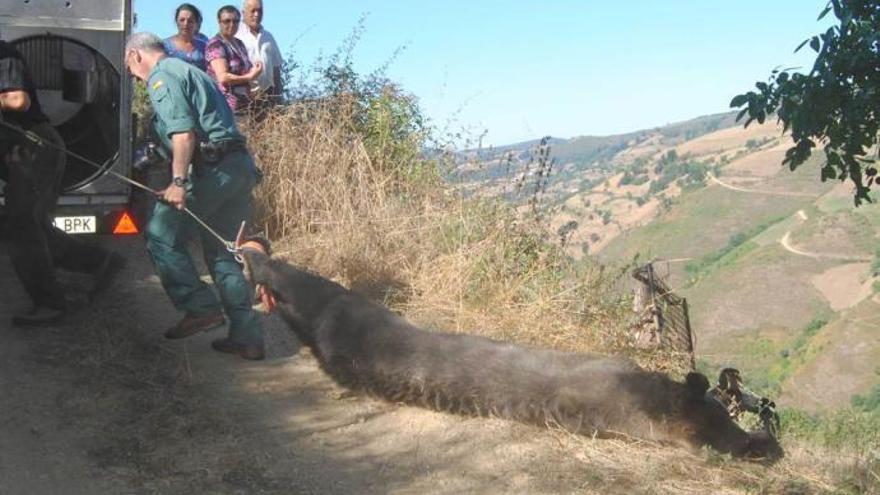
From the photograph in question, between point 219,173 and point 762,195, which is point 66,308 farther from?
point 762,195

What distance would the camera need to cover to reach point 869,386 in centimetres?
4491

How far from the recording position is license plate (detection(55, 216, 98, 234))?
22.0 ft

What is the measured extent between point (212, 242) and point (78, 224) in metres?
1.73

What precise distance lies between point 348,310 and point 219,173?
3.81 feet

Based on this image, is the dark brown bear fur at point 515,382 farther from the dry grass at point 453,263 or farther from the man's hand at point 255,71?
the man's hand at point 255,71

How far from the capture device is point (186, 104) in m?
5.20

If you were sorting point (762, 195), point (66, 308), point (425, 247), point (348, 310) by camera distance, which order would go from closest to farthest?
1. point (348, 310)
2. point (66, 308)
3. point (425, 247)
4. point (762, 195)

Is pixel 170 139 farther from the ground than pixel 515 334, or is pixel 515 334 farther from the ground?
pixel 170 139

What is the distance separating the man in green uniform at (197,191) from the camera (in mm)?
5184

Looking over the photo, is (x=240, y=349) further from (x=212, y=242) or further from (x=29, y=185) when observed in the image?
(x=29, y=185)

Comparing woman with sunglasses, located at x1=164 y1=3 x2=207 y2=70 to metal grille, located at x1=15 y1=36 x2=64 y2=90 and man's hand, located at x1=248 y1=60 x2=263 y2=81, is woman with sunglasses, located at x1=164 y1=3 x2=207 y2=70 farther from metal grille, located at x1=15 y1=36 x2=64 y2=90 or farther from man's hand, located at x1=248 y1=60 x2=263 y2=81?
metal grille, located at x1=15 y1=36 x2=64 y2=90

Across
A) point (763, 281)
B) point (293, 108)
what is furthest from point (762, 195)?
point (293, 108)

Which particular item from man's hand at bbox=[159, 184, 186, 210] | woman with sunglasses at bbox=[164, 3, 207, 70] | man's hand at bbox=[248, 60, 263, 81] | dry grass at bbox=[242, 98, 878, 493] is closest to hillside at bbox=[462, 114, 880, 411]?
dry grass at bbox=[242, 98, 878, 493]

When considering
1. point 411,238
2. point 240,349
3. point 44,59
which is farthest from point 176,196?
point 411,238
